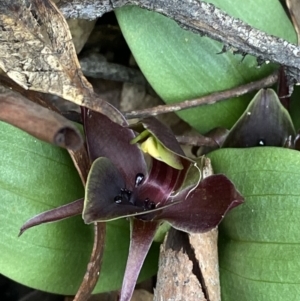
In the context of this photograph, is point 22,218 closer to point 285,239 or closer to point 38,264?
point 38,264

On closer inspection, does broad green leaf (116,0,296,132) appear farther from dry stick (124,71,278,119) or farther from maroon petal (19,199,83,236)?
maroon petal (19,199,83,236)

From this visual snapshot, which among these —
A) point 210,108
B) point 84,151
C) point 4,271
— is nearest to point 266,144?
point 210,108

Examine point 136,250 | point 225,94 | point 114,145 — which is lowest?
point 136,250

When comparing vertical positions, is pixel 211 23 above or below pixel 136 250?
above

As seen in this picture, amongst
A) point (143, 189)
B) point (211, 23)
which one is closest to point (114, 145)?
point (143, 189)

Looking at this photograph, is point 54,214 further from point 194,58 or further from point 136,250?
point 194,58

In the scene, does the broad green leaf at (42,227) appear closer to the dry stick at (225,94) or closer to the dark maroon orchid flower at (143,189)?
the dark maroon orchid flower at (143,189)

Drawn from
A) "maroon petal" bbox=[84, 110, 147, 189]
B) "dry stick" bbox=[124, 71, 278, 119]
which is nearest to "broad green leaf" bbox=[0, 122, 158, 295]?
"maroon petal" bbox=[84, 110, 147, 189]

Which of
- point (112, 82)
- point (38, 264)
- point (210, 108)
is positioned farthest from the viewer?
point (112, 82)
